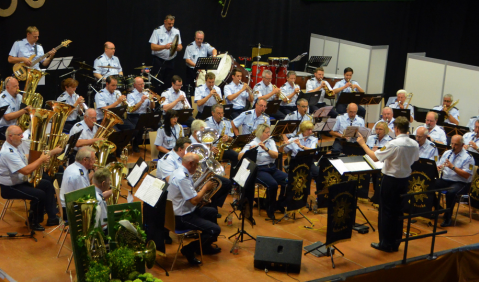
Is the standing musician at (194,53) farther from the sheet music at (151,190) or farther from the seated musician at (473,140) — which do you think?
the sheet music at (151,190)

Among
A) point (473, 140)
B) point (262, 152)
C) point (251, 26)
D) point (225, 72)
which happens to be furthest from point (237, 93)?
point (473, 140)

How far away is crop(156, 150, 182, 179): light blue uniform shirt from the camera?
293 inches

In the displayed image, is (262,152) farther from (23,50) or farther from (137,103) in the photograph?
(23,50)

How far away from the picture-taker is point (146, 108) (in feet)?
36.4

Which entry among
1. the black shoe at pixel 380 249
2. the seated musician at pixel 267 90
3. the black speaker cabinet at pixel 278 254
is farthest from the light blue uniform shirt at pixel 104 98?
the black shoe at pixel 380 249

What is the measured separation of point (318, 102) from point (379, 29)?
5290 millimetres

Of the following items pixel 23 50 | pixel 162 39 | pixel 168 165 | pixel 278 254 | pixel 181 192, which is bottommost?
pixel 278 254

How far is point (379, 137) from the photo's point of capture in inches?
376

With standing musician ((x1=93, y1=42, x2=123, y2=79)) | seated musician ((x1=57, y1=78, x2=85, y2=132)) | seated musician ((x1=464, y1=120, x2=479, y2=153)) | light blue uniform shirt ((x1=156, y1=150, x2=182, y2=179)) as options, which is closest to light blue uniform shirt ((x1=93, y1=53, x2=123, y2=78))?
standing musician ((x1=93, y1=42, x2=123, y2=79))

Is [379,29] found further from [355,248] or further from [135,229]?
[135,229]

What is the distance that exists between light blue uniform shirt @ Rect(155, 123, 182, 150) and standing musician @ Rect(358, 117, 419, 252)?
361 centimetres

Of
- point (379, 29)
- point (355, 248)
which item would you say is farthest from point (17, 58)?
point (379, 29)

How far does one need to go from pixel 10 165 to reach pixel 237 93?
5817 mm

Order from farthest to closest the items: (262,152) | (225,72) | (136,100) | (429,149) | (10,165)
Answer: (225,72) → (136,100) → (429,149) → (262,152) → (10,165)
